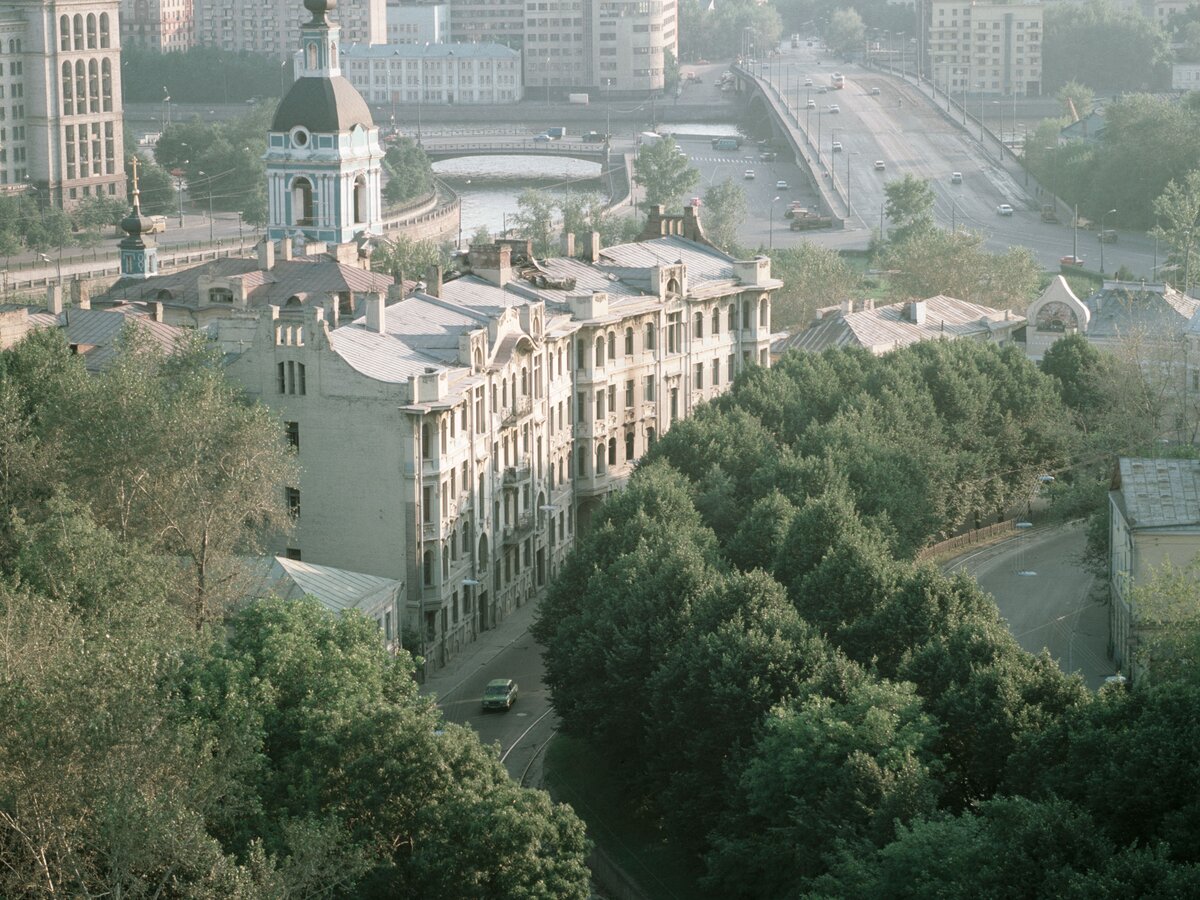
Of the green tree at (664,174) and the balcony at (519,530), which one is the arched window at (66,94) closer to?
the green tree at (664,174)

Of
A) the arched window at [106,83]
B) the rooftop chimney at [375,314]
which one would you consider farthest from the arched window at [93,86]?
the rooftop chimney at [375,314]

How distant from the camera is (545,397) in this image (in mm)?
79500

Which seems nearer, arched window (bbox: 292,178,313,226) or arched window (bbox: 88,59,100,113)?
arched window (bbox: 292,178,313,226)

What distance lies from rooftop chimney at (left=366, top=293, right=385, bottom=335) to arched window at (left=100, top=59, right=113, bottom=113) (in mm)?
112074

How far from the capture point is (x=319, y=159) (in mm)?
116500

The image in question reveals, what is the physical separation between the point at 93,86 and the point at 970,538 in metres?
112

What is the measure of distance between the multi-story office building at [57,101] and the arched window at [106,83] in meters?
0.07

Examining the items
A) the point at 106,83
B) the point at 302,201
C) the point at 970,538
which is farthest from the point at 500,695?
the point at 106,83

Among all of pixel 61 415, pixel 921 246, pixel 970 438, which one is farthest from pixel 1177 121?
pixel 61 415

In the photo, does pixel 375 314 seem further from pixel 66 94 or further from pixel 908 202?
pixel 66 94

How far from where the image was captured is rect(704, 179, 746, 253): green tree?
155m

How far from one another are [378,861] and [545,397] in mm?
32946

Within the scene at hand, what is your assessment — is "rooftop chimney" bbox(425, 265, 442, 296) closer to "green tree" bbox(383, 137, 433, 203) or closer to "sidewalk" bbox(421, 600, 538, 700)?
"sidewalk" bbox(421, 600, 538, 700)

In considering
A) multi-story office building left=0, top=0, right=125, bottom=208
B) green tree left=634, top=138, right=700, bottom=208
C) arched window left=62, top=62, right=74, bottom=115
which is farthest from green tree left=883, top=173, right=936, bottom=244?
arched window left=62, top=62, right=74, bottom=115
